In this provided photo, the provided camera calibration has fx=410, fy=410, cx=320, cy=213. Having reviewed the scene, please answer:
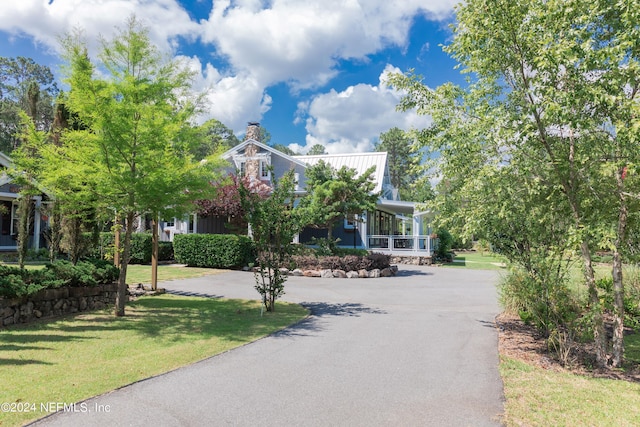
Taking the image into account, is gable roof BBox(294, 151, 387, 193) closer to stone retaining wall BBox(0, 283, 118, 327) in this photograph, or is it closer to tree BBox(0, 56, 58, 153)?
stone retaining wall BBox(0, 283, 118, 327)

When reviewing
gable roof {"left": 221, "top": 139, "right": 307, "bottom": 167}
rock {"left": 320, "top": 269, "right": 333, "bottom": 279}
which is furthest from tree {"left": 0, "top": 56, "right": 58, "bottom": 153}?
rock {"left": 320, "top": 269, "right": 333, "bottom": 279}

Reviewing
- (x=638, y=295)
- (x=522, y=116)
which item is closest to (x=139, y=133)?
(x=522, y=116)

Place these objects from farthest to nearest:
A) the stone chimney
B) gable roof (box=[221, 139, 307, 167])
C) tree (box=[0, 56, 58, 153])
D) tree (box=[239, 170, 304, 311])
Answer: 1. tree (box=[0, 56, 58, 153])
2. the stone chimney
3. gable roof (box=[221, 139, 307, 167])
4. tree (box=[239, 170, 304, 311])

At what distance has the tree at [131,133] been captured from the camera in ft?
26.3

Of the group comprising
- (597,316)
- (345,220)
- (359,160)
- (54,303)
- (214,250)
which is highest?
(359,160)

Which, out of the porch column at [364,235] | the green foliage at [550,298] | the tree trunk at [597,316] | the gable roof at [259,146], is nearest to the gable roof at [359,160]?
the gable roof at [259,146]

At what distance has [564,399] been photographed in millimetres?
4785

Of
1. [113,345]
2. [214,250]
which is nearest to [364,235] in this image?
[214,250]

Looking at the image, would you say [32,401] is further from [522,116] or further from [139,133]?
[522,116]

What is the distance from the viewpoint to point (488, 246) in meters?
7.40

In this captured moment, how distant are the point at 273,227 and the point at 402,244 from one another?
15.6 metres

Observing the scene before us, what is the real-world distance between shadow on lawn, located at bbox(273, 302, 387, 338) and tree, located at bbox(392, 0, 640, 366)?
14.0 feet

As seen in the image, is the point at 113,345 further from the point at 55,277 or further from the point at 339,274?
the point at 339,274

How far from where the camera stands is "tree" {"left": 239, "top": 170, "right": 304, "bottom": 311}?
9930 millimetres
